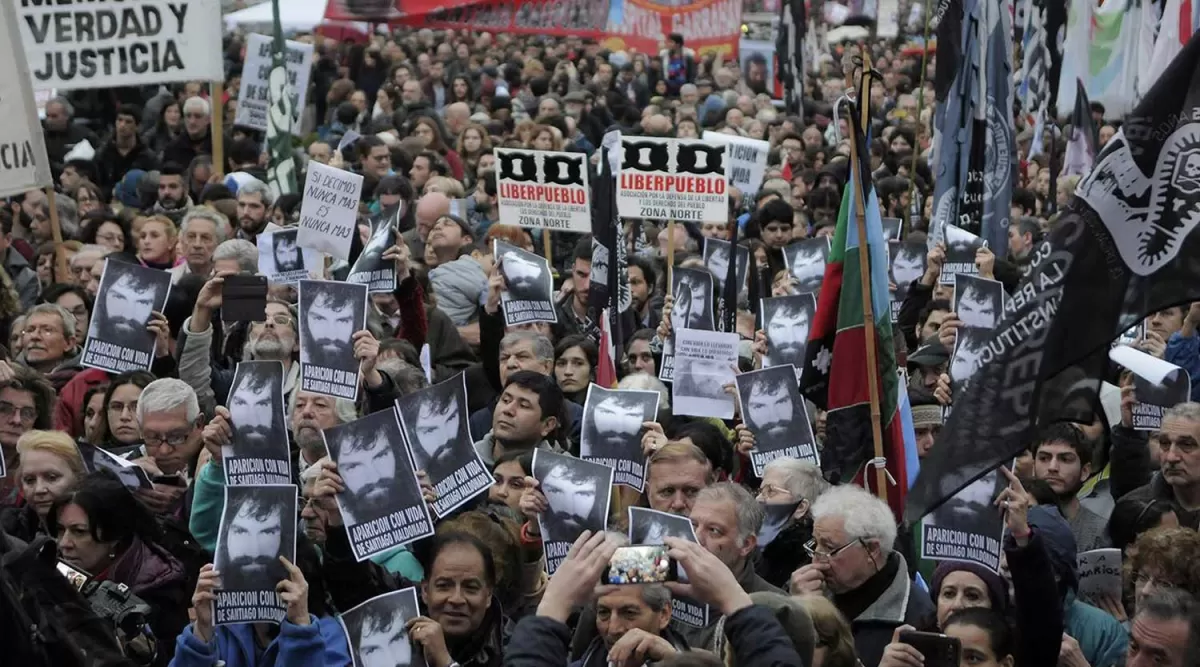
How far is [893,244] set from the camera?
38.2 ft

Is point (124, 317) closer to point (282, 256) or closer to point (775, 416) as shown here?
point (282, 256)

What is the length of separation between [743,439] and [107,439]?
252 cm

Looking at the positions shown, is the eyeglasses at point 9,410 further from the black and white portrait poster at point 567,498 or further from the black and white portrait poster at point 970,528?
the black and white portrait poster at point 970,528

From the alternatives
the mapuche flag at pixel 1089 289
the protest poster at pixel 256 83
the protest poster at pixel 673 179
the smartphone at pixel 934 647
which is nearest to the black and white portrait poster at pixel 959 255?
the protest poster at pixel 673 179

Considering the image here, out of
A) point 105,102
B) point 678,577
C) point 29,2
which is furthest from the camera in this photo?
point 105,102

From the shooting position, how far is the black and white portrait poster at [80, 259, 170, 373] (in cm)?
897

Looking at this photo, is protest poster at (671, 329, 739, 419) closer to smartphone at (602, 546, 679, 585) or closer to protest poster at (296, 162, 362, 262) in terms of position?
protest poster at (296, 162, 362, 262)

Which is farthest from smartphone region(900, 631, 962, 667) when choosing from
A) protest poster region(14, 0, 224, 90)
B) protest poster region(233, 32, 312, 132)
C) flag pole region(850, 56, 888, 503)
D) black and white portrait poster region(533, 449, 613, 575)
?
protest poster region(233, 32, 312, 132)

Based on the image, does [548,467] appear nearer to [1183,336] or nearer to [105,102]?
[1183,336]

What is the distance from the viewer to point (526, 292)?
977cm

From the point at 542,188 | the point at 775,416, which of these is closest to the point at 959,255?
the point at 542,188

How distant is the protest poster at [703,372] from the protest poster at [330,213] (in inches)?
84.3

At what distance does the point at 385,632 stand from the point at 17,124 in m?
4.50

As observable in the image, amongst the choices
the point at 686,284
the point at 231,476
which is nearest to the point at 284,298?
the point at 686,284
